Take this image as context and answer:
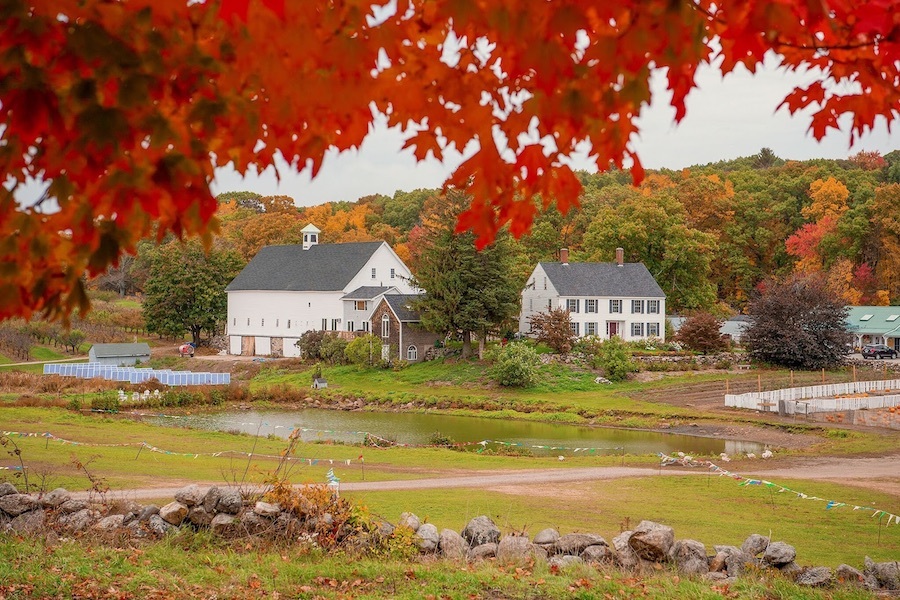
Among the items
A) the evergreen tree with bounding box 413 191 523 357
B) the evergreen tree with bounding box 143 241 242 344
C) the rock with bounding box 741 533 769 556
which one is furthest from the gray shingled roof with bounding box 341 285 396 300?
the rock with bounding box 741 533 769 556

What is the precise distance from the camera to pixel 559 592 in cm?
828

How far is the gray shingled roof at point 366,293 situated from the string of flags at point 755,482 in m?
36.5

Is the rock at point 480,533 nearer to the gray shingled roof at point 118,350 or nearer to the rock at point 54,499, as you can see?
the rock at point 54,499

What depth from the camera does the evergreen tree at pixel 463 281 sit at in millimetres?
48812

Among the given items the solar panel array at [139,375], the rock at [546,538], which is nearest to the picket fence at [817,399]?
the solar panel array at [139,375]

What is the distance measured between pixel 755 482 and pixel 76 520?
1458 cm

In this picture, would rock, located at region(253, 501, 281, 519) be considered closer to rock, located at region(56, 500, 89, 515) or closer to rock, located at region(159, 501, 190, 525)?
rock, located at region(159, 501, 190, 525)

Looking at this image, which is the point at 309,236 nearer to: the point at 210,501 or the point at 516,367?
the point at 516,367

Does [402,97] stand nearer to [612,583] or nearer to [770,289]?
[612,583]

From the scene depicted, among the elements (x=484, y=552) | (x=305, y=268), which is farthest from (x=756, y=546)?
(x=305, y=268)

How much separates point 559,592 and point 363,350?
43.6 meters

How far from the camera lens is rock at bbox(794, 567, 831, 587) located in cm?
943

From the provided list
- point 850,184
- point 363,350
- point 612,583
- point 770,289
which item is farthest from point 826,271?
point 612,583

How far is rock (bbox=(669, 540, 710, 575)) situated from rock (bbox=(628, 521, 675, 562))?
9cm
